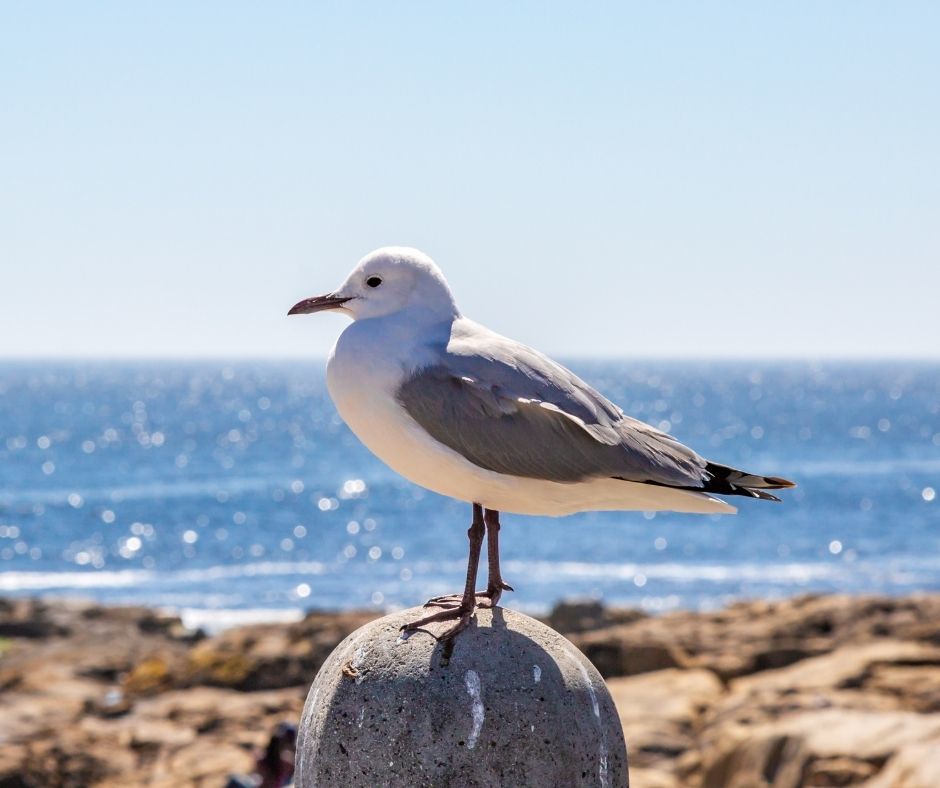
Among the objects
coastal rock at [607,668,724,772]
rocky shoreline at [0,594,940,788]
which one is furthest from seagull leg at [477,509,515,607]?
coastal rock at [607,668,724,772]

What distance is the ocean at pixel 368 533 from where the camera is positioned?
1491 inches

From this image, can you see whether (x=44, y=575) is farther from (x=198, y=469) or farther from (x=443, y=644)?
(x=443, y=644)

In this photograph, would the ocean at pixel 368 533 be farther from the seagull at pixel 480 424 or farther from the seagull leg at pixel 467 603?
the seagull at pixel 480 424

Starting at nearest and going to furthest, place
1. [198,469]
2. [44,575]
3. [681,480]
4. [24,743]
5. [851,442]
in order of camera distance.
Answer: [681,480] → [24,743] → [44,575] → [198,469] → [851,442]

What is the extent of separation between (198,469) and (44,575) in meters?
32.6

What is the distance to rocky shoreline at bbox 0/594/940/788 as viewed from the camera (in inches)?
428

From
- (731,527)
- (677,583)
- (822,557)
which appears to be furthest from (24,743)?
(731,527)

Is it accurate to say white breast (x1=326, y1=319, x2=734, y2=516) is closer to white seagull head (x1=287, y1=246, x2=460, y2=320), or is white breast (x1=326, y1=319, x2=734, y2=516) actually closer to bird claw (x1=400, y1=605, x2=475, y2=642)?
white seagull head (x1=287, y1=246, x2=460, y2=320)

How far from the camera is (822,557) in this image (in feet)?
141

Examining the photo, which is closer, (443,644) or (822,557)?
(443,644)

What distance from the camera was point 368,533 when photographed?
162 feet

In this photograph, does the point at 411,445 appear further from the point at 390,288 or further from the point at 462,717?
the point at 462,717

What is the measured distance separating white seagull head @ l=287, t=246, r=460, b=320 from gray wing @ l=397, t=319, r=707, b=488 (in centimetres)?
28

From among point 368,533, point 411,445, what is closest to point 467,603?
point 411,445
